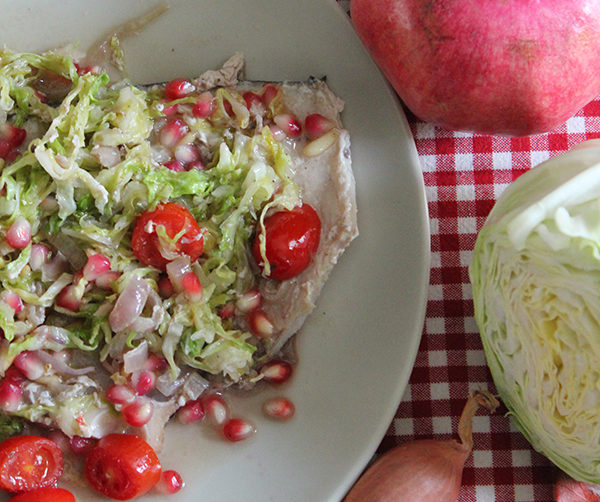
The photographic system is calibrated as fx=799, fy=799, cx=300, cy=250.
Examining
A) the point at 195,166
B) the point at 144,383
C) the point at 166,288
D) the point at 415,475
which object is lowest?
the point at 415,475

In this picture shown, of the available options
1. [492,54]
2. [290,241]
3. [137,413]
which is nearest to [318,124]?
[290,241]

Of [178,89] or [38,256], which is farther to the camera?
[178,89]

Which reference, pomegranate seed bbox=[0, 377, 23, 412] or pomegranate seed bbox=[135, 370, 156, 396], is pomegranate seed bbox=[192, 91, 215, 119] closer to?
pomegranate seed bbox=[135, 370, 156, 396]

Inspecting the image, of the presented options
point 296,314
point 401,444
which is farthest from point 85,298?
point 401,444

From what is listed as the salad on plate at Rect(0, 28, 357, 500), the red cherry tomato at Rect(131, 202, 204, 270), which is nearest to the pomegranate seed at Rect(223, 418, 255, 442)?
the salad on plate at Rect(0, 28, 357, 500)

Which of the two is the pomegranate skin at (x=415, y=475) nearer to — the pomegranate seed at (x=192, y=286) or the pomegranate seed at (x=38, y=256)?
the pomegranate seed at (x=192, y=286)

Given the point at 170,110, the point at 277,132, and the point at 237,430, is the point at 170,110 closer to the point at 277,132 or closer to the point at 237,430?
the point at 277,132

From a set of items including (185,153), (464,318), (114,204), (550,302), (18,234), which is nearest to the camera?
(550,302)
